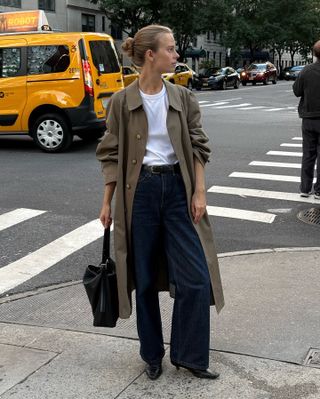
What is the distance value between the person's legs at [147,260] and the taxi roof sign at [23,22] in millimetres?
10909

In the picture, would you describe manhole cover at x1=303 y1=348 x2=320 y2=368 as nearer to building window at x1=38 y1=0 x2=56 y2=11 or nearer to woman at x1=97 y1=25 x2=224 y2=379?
woman at x1=97 y1=25 x2=224 y2=379

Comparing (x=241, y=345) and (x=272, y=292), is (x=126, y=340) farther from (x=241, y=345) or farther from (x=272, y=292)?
(x=272, y=292)

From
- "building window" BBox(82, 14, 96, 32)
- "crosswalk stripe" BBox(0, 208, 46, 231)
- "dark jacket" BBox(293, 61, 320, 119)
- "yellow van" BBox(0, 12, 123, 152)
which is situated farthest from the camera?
"building window" BBox(82, 14, 96, 32)

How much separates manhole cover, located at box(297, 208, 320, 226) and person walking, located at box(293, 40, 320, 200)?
0.63 metres

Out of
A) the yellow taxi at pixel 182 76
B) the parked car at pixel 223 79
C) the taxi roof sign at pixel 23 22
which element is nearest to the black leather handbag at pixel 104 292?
the taxi roof sign at pixel 23 22

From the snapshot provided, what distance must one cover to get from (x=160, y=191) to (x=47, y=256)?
3.09 metres

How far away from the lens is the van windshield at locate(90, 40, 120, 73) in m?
12.2

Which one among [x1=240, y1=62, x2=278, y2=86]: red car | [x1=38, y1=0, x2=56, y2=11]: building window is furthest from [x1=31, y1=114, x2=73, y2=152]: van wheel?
[x1=240, y1=62, x2=278, y2=86]: red car

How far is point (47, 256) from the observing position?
6125 mm

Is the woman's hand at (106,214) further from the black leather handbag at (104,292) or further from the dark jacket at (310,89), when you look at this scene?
the dark jacket at (310,89)

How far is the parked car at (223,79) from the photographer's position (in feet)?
136

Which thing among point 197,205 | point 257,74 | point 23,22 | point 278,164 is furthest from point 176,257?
point 257,74

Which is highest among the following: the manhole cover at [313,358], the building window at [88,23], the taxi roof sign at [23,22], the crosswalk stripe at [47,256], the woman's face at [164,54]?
the building window at [88,23]

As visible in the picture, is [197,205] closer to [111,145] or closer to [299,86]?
[111,145]
